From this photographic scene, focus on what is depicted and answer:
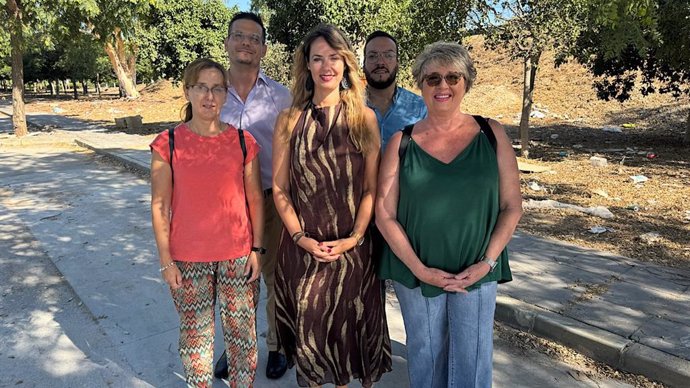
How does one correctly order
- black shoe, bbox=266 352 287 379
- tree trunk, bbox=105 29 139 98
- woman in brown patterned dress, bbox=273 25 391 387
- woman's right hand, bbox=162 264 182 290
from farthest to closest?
tree trunk, bbox=105 29 139 98 < black shoe, bbox=266 352 287 379 < woman's right hand, bbox=162 264 182 290 < woman in brown patterned dress, bbox=273 25 391 387

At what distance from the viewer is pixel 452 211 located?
205 centimetres

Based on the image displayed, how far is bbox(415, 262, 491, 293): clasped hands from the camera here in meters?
2.07

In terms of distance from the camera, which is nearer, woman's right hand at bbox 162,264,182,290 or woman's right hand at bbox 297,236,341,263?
woman's right hand at bbox 297,236,341,263

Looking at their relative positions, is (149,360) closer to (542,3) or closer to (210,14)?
(542,3)

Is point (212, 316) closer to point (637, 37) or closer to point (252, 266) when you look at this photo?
point (252, 266)

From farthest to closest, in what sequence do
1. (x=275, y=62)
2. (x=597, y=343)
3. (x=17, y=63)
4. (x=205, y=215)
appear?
(x=275, y=62) < (x=17, y=63) < (x=597, y=343) < (x=205, y=215)

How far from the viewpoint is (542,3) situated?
29.4 ft

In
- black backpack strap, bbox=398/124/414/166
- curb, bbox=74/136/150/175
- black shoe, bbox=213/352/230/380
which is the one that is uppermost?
black backpack strap, bbox=398/124/414/166

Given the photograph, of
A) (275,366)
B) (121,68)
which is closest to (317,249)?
(275,366)

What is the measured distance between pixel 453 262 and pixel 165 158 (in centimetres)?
143

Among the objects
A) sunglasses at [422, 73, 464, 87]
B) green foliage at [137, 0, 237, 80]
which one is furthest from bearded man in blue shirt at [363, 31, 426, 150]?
green foliage at [137, 0, 237, 80]

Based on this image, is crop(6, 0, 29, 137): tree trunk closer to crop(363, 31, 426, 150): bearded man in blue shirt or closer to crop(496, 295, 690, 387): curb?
crop(363, 31, 426, 150): bearded man in blue shirt

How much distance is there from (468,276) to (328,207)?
0.72 meters

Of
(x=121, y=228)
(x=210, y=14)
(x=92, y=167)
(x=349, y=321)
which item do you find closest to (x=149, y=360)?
(x=349, y=321)
